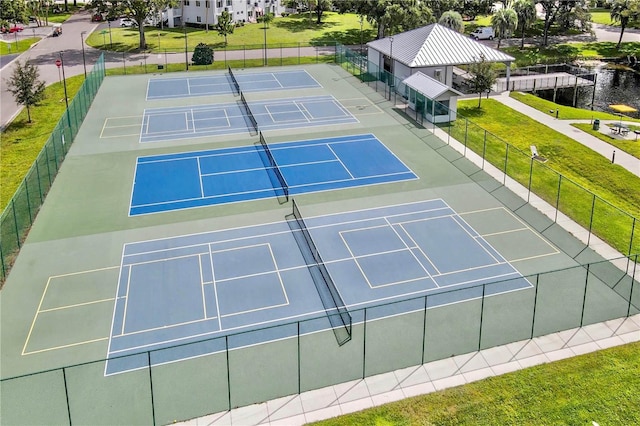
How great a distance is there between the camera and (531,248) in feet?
80.0

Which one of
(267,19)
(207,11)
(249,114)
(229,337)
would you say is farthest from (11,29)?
(229,337)

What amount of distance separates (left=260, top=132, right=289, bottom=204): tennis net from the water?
2710 cm

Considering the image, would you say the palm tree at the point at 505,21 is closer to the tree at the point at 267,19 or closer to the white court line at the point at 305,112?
the white court line at the point at 305,112

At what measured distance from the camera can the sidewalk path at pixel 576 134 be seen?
33250 millimetres

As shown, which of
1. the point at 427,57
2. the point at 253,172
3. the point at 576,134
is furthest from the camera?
the point at 427,57

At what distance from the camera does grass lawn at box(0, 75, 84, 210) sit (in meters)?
31.7

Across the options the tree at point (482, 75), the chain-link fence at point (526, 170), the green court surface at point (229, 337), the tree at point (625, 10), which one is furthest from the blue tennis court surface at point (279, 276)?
the tree at point (625, 10)

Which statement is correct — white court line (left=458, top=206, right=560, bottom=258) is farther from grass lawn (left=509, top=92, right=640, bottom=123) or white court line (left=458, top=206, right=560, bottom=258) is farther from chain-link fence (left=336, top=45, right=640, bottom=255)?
grass lawn (left=509, top=92, right=640, bottom=123)

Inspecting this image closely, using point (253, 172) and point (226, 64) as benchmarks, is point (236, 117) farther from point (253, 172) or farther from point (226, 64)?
point (226, 64)

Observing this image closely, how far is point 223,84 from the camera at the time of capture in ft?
166

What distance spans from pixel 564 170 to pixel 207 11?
198 feet

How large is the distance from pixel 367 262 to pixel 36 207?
50.1 feet

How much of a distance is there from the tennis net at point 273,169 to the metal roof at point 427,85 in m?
11.5

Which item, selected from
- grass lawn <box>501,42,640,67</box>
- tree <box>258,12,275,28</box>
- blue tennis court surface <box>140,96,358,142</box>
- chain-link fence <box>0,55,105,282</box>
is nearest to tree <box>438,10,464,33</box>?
grass lawn <box>501,42,640,67</box>
